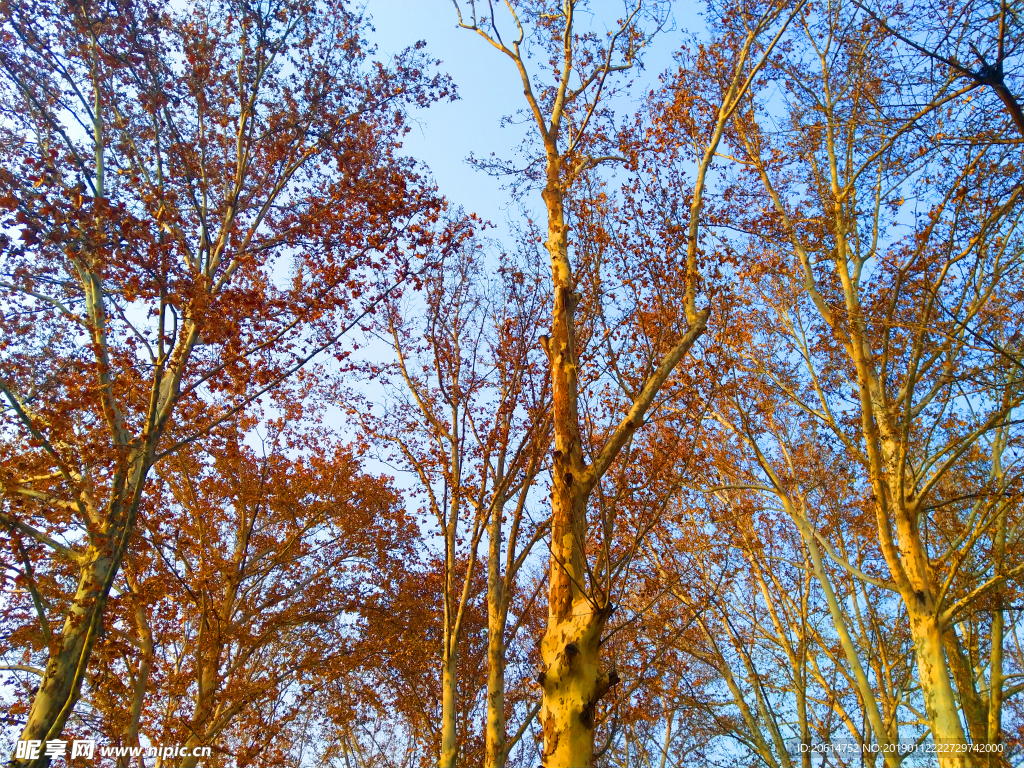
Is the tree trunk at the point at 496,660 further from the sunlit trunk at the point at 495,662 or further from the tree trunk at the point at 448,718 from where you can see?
the tree trunk at the point at 448,718

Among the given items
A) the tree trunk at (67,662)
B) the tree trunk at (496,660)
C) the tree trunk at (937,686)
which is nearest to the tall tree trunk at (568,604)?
the tree trunk at (67,662)

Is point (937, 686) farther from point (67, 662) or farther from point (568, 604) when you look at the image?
point (67, 662)

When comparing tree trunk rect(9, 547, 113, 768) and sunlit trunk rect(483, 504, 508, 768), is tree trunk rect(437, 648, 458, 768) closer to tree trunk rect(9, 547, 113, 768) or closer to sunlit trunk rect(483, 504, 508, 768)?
sunlit trunk rect(483, 504, 508, 768)

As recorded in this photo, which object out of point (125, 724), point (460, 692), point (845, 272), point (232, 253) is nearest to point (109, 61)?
point (232, 253)

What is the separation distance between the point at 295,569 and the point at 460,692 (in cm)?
397

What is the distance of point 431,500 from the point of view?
28.3 ft

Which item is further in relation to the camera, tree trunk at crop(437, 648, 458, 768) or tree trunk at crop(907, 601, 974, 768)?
tree trunk at crop(437, 648, 458, 768)

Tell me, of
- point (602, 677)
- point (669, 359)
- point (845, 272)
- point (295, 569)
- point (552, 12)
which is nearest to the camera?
point (602, 677)

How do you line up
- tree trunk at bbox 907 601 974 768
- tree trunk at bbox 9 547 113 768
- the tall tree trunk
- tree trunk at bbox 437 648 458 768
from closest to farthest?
the tall tree trunk, tree trunk at bbox 9 547 113 768, tree trunk at bbox 907 601 974 768, tree trunk at bbox 437 648 458 768

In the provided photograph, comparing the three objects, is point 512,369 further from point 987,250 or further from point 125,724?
point 125,724

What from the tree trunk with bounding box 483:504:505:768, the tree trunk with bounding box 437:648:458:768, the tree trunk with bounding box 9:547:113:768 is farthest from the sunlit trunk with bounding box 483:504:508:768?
the tree trunk with bounding box 9:547:113:768

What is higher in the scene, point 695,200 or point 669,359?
point 695,200

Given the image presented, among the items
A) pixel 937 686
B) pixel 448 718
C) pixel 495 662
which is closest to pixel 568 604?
pixel 495 662

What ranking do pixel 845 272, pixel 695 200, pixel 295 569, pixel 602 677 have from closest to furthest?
pixel 602 677, pixel 695 200, pixel 845 272, pixel 295 569
